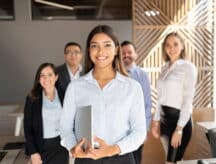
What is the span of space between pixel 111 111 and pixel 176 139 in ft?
Result: 3.72

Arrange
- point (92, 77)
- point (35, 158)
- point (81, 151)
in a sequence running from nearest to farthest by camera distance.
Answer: point (81, 151) → point (92, 77) → point (35, 158)

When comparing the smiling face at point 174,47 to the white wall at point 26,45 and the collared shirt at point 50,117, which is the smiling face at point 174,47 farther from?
the white wall at point 26,45

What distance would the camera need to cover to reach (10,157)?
2.12 metres

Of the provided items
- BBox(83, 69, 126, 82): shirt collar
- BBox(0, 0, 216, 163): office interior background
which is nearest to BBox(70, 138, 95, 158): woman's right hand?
BBox(83, 69, 126, 82): shirt collar

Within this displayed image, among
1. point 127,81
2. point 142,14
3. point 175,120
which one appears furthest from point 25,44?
point 127,81

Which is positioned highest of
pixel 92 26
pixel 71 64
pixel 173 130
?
pixel 92 26

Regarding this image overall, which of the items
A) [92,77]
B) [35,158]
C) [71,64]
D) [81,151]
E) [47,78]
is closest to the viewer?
[81,151]

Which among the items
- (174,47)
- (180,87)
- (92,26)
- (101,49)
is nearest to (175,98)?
(180,87)

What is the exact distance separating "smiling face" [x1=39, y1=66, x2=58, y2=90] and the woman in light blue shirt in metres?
0.90

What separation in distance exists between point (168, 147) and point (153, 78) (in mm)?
2621

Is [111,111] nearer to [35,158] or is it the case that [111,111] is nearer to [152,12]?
[35,158]

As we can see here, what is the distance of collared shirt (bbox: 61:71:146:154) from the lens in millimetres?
1151

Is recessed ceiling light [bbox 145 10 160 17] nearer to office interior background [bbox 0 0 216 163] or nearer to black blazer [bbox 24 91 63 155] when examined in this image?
office interior background [bbox 0 0 216 163]

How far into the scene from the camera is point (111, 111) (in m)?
1.15
